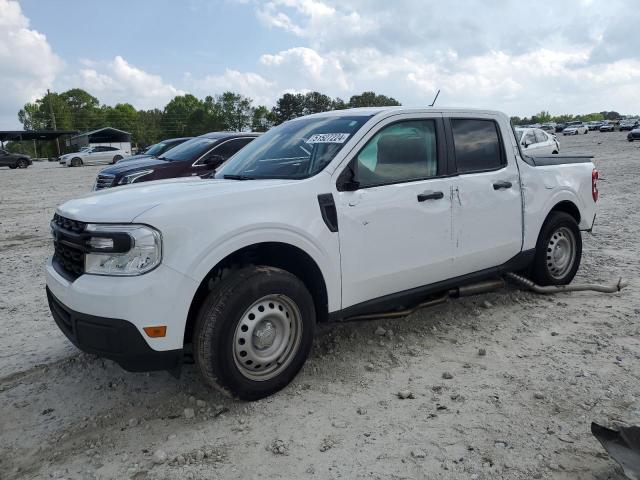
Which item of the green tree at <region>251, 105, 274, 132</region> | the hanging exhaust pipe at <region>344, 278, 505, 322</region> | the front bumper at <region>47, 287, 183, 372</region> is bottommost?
the hanging exhaust pipe at <region>344, 278, 505, 322</region>

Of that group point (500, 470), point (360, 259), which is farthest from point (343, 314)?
point (500, 470)

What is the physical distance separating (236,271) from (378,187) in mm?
1223

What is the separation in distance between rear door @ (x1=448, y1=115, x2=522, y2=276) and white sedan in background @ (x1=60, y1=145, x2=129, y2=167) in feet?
122

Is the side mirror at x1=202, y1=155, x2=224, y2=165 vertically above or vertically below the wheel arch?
above

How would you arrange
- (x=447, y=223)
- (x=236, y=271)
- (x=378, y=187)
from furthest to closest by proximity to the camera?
(x=447, y=223)
(x=378, y=187)
(x=236, y=271)

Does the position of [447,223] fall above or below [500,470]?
above

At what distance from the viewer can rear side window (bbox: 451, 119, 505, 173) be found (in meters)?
4.42

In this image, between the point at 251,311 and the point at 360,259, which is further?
the point at 360,259

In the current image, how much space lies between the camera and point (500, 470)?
2.63 metres

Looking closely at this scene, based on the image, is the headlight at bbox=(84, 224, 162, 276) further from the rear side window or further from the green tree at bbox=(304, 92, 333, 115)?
the green tree at bbox=(304, 92, 333, 115)

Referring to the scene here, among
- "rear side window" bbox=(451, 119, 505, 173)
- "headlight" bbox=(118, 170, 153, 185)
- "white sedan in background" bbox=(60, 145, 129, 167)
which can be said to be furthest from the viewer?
"white sedan in background" bbox=(60, 145, 129, 167)

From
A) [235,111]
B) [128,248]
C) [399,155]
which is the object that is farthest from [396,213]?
[235,111]

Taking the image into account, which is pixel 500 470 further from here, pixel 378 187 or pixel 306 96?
pixel 306 96

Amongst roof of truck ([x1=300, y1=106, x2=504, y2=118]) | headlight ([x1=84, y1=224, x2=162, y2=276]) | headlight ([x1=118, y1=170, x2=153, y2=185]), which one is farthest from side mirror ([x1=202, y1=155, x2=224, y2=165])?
headlight ([x1=84, y1=224, x2=162, y2=276])
